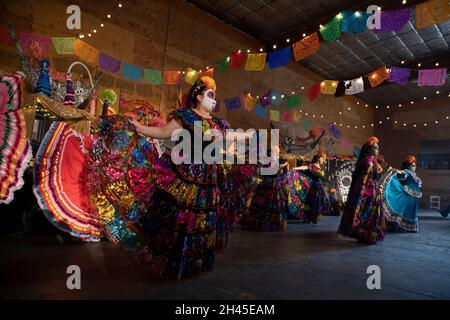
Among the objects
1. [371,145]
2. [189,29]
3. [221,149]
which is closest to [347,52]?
[189,29]

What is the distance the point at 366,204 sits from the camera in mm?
4438

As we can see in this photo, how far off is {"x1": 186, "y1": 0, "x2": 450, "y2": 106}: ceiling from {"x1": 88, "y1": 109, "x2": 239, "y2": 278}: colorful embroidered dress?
7.29 meters

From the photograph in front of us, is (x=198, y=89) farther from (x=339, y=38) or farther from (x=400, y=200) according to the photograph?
(x=339, y=38)

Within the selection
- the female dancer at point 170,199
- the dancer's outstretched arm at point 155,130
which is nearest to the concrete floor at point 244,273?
the female dancer at point 170,199

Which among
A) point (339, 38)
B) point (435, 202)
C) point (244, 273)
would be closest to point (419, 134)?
point (435, 202)

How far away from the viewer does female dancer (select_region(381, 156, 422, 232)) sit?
6.00m

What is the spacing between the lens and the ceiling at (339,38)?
839 cm

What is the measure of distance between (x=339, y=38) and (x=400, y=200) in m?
6.29

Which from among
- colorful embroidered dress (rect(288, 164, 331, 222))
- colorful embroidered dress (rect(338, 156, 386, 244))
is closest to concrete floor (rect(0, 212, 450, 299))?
colorful embroidered dress (rect(338, 156, 386, 244))

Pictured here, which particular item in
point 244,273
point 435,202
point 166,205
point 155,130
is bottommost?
point 435,202

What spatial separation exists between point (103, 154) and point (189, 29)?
261 inches

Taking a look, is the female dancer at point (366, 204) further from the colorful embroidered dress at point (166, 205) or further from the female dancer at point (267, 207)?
the colorful embroidered dress at point (166, 205)

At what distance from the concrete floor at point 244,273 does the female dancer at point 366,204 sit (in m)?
0.39

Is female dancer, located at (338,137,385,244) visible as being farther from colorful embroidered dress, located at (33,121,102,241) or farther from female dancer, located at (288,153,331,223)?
colorful embroidered dress, located at (33,121,102,241)
